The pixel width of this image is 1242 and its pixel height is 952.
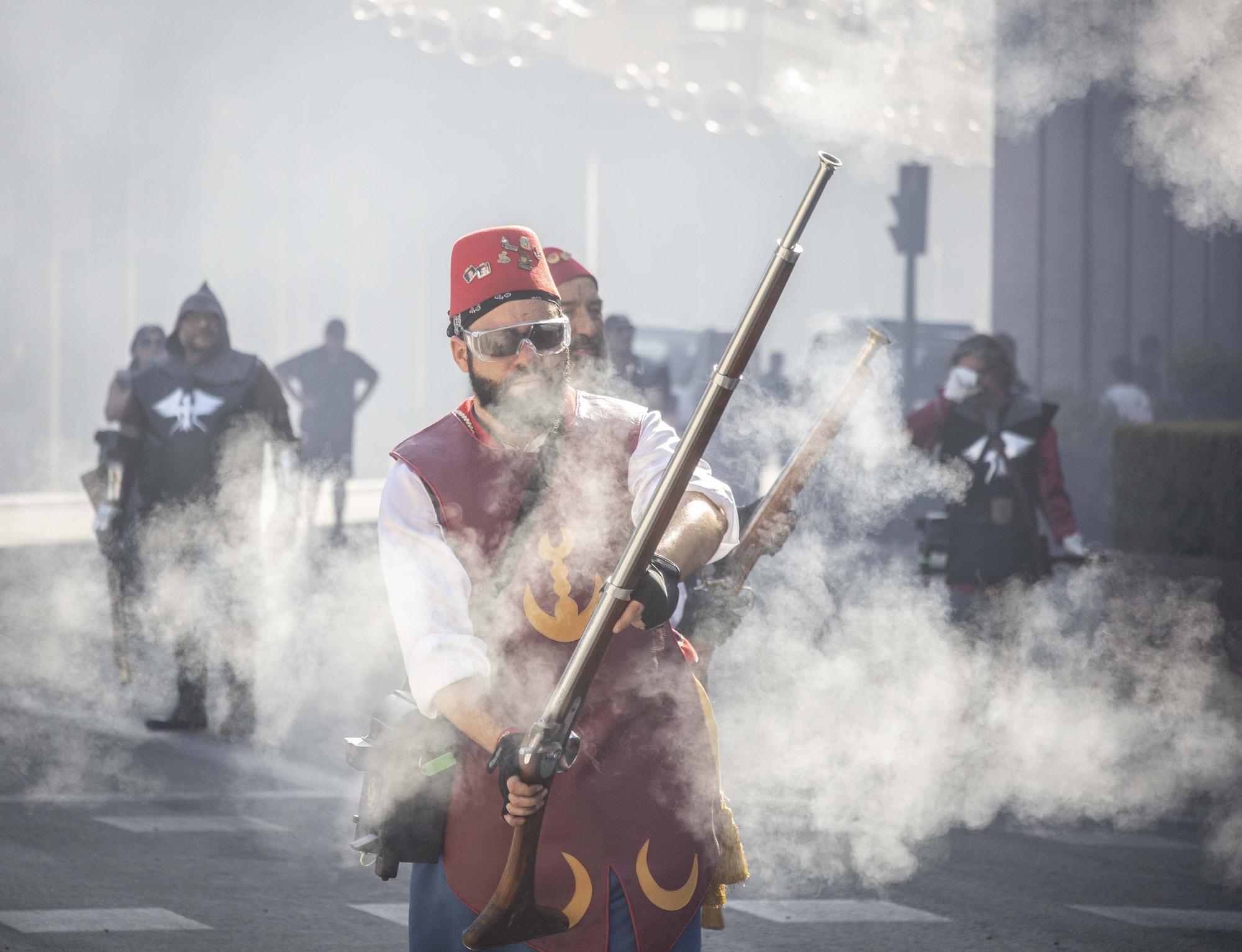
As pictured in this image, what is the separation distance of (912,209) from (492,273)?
41.7ft

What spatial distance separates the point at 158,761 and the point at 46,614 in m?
4.85

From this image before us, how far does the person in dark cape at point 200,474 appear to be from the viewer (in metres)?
7.31

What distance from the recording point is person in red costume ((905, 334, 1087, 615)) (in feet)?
24.2

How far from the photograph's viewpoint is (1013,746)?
23.1 feet

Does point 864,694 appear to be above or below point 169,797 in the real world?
above

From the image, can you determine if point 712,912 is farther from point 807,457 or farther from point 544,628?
point 807,457

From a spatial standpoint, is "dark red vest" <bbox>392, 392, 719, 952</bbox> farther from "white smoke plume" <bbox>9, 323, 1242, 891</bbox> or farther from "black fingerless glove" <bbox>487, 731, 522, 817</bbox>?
"white smoke plume" <bbox>9, 323, 1242, 891</bbox>

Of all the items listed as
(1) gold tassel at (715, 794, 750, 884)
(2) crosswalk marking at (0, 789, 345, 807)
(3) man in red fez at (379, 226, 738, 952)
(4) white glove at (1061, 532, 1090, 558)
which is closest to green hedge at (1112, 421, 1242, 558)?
(4) white glove at (1061, 532, 1090, 558)

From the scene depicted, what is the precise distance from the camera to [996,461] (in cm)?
740

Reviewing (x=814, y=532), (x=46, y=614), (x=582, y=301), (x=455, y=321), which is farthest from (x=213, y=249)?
(x=455, y=321)

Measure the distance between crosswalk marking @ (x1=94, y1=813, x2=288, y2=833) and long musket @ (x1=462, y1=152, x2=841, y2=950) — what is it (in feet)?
11.6

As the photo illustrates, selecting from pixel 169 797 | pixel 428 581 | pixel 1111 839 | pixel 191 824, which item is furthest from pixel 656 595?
pixel 169 797

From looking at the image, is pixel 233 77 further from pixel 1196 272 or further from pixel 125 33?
pixel 1196 272

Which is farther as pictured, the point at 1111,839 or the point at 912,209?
the point at 912,209
